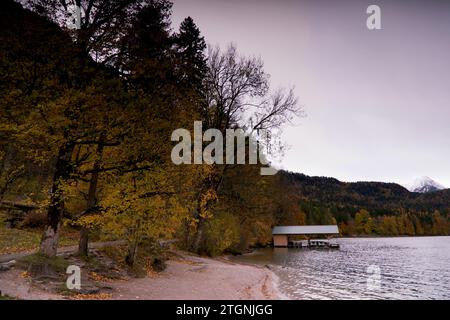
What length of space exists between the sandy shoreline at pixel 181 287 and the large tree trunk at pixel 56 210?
60.7 inches

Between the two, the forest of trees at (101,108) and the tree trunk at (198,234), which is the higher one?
the forest of trees at (101,108)

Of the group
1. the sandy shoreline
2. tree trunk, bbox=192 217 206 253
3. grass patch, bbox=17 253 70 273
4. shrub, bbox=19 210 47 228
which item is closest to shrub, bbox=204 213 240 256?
tree trunk, bbox=192 217 206 253

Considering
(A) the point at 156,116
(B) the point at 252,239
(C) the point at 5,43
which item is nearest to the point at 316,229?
(B) the point at 252,239

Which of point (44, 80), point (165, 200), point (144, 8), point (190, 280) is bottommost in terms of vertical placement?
point (190, 280)

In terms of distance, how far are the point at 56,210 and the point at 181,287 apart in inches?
246

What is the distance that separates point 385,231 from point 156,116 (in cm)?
17608

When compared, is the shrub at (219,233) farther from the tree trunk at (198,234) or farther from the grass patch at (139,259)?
the grass patch at (139,259)

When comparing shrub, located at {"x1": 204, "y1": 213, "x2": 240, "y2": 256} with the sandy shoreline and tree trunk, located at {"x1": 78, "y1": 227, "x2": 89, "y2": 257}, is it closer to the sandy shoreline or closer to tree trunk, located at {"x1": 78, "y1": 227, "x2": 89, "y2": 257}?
the sandy shoreline

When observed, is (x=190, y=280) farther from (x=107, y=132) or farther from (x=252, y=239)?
(x=252, y=239)

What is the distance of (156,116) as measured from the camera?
14984 mm

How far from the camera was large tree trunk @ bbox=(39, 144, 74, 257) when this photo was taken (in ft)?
46.4

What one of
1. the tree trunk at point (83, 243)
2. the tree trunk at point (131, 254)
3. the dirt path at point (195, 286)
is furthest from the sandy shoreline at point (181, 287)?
the tree trunk at point (83, 243)

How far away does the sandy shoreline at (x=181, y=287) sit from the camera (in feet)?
37.7

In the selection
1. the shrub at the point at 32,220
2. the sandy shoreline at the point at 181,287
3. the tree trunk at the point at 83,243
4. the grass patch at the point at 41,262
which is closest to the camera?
the sandy shoreline at the point at 181,287
